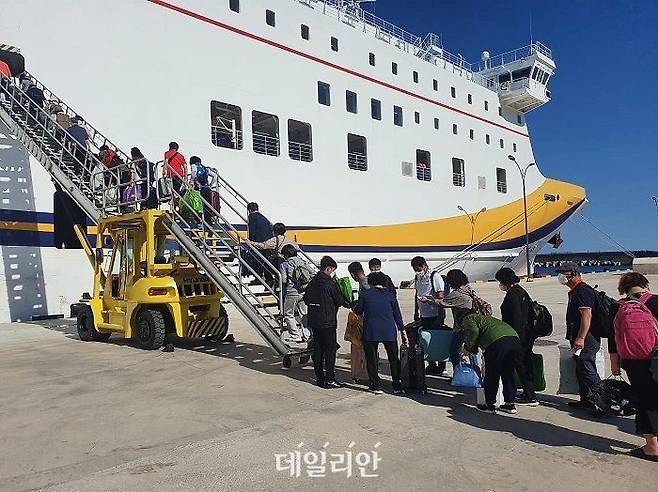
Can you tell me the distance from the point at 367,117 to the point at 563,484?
16.6 metres

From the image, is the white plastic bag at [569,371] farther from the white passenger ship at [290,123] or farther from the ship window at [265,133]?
the ship window at [265,133]

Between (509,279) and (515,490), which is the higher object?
(509,279)

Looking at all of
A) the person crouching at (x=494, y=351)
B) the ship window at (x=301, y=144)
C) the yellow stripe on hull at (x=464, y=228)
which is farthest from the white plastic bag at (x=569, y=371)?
the ship window at (x=301, y=144)

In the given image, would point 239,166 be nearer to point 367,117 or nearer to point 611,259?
point 367,117

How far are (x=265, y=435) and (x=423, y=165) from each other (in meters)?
18.4

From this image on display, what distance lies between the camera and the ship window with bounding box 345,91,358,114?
17.9 meters

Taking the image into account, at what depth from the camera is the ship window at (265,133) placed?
50.3 feet

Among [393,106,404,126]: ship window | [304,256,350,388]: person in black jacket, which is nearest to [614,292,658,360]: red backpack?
[304,256,350,388]: person in black jacket

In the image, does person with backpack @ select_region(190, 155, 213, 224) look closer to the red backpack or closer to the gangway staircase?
the gangway staircase

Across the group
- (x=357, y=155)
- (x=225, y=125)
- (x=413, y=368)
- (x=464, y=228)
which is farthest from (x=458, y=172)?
(x=413, y=368)

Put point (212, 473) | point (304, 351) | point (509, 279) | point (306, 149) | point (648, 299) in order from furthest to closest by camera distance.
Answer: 1. point (306, 149)
2. point (304, 351)
3. point (509, 279)
4. point (648, 299)
5. point (212, 473)

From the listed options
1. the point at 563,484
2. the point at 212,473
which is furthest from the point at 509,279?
the point at 212,473

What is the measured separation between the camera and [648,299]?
367cm

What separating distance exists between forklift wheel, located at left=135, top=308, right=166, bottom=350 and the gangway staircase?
109 cm
